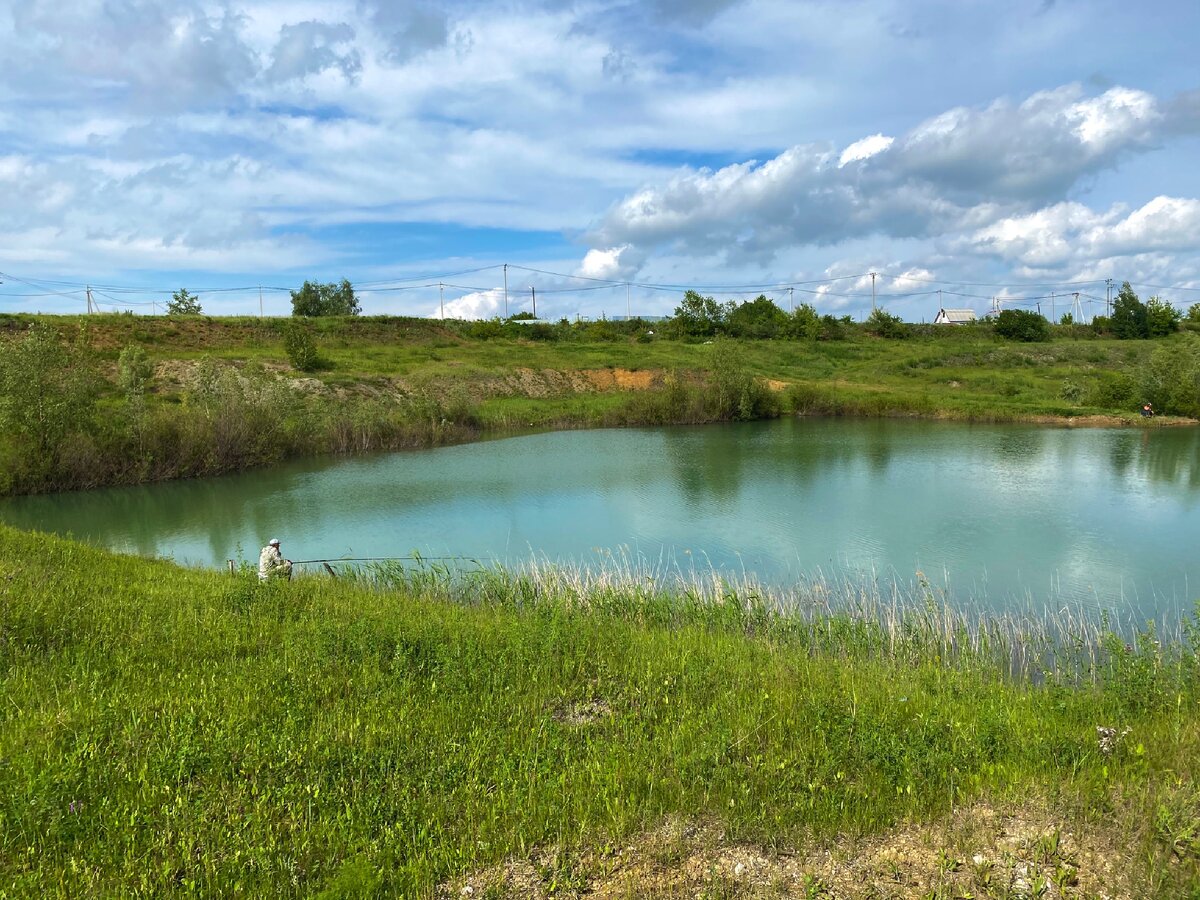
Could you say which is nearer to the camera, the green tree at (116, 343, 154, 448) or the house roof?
the green tree at (116, 343, 154, 448)

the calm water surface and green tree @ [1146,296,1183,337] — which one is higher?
green tree @ [1146,296,1183,337]

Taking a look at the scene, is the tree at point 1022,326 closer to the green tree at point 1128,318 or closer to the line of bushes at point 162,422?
the green tree at point 1128,318

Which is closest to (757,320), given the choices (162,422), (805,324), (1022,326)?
(805,324)

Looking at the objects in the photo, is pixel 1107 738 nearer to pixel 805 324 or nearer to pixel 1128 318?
pixel 805 324

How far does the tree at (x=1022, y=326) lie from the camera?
8600 centimetres

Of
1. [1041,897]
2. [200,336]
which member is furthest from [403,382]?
[1041,897]

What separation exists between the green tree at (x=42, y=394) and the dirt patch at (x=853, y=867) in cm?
2943

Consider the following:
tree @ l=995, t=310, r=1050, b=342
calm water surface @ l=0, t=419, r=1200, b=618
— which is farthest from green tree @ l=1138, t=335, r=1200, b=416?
tree @ l=995, t=310, r=1050, b=342

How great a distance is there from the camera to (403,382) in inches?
2148

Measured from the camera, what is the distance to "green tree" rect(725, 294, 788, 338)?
87188mm

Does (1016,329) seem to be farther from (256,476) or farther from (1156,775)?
(1156,775)

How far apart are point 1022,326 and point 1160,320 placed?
58.3 feet

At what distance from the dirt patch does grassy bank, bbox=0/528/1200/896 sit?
0.03 metres

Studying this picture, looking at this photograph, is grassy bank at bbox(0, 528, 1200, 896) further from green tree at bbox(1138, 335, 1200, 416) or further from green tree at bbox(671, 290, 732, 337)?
green tree at bbox(671, 290, 732, 337)
